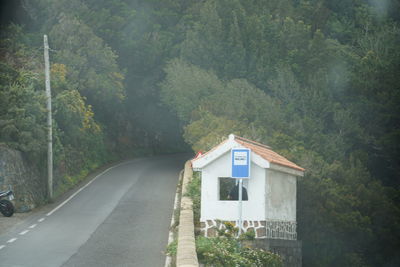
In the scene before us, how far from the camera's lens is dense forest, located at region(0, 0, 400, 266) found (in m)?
33.9

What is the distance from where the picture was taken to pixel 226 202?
20.1 meters

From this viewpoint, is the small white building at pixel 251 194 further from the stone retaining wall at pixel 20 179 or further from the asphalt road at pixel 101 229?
the stone retaining wall at pixel 20 179

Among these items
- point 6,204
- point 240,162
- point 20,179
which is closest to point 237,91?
point 20,179

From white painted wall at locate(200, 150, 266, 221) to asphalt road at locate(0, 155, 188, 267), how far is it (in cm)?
168

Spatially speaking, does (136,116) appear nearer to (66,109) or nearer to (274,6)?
(274,6)

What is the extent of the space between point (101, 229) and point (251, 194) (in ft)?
17.6

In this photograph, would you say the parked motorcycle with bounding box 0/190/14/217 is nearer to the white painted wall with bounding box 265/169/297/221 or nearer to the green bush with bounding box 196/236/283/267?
the white painted wall with bounding box 265/169/297/221

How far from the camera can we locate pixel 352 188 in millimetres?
38375

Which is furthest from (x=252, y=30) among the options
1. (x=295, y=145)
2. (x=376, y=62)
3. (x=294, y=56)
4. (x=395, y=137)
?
(x=295, y=145)

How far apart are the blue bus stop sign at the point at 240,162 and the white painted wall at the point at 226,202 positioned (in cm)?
373

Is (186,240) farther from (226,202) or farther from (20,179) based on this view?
(20,179)

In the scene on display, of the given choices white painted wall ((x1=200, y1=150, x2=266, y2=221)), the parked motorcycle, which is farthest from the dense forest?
white painted wall ((x1=200, y1=150, x2=266, y2=221))

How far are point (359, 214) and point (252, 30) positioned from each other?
25.7m

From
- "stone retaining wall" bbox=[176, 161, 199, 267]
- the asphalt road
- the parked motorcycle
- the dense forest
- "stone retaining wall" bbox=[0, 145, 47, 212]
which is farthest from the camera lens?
the dense forest
